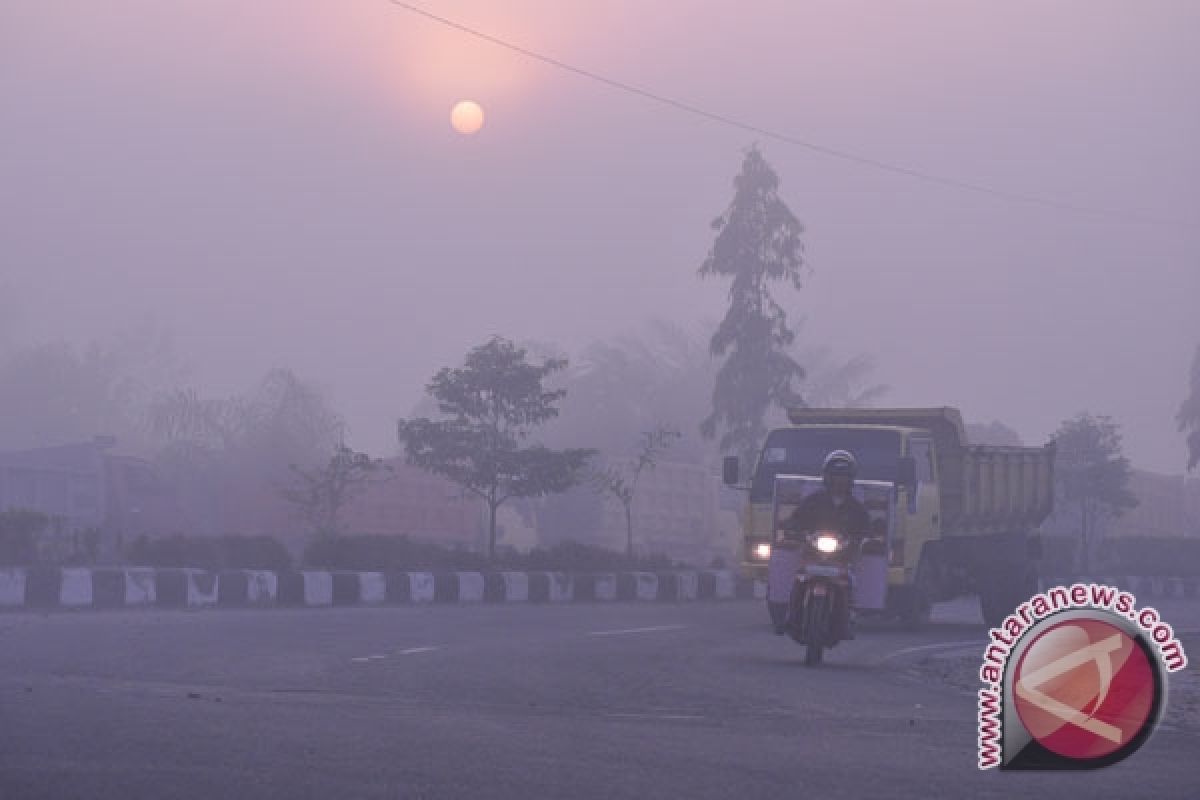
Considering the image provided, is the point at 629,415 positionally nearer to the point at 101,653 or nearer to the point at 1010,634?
the point at 101,653

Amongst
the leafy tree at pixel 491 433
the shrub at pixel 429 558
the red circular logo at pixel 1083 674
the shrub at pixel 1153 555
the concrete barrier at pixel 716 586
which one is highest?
the leafy tree at pixel 491 433

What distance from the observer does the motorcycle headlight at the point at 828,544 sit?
1534cm

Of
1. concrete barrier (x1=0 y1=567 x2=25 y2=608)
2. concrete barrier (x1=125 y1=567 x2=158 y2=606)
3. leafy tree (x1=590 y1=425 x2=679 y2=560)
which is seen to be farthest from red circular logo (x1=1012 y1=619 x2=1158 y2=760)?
leafy tree (x1=590 y1=425 x2=679 y2=560)

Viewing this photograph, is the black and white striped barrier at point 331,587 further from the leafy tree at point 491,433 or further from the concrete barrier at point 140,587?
the leafy tree at point 491,433

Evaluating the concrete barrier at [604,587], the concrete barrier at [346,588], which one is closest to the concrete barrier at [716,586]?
the concrete barrier at [604,587]

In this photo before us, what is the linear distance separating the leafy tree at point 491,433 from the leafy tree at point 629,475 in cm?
281

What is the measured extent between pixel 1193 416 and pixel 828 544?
64.3 metres

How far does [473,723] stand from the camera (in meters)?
9.50

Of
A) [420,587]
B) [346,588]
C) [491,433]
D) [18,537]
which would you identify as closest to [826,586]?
[346,588]

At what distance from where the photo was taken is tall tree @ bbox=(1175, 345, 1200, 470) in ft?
247

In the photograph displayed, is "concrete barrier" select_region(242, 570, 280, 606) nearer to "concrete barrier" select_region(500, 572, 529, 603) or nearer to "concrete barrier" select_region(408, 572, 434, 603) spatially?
"concrete barrier" select_region(408, 572, 434, 603)

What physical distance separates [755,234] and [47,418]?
7007cm

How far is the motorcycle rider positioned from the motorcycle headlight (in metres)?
0.07

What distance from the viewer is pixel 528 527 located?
5491 centimetres
